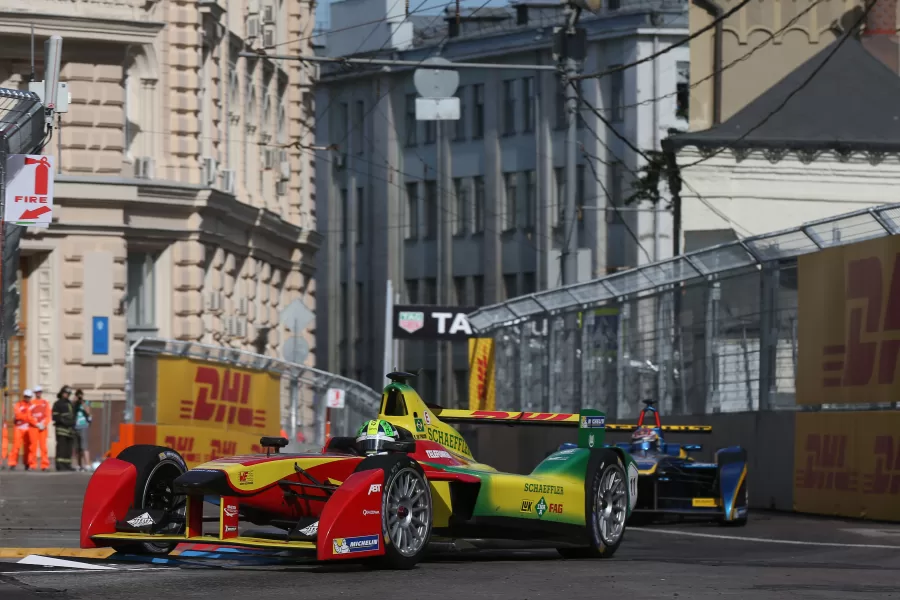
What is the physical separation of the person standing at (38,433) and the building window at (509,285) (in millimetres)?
37044

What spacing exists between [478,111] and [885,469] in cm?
5103

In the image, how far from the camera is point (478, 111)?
230 feet

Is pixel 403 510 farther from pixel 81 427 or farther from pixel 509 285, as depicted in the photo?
pixel 509 285

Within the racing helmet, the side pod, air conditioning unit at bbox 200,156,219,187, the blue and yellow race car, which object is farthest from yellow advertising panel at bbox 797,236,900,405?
air conditioning unit at bbox 200,156,219,187

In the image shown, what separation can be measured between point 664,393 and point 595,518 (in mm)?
13146

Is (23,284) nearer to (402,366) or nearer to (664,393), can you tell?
(664,393)

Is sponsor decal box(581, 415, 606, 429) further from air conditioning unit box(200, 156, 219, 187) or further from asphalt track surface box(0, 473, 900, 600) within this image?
air conditioning unit box(200, 156, 219, 187)

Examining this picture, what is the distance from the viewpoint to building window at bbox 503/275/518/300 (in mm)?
69562

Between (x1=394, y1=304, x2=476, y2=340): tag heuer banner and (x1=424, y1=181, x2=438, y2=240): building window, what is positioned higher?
(x1=424, y1=181, x2=438, y2=240): building window

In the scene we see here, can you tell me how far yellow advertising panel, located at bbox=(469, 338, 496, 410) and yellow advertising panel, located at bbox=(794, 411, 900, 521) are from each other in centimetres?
1393

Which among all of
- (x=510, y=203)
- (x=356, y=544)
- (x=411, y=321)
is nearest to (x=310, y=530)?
(x=356, y=544)

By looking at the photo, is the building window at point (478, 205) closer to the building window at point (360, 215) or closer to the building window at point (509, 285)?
the building window at point (509, 285)

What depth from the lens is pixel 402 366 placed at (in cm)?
7306

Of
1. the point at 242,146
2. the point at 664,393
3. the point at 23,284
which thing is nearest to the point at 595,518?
the point at 664,393
